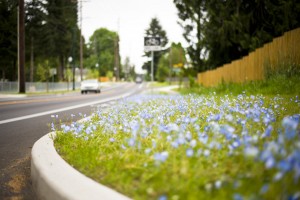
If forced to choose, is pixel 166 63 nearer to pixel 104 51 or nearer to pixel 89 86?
pixel 104 51

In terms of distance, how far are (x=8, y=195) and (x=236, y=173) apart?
227 cm

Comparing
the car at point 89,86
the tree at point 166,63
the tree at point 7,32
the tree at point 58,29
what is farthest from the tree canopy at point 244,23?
the tree at point 166,63

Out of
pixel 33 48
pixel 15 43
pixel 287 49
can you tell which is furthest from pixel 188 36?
pixel 33 48

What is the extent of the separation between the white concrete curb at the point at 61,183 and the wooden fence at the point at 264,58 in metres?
9.01

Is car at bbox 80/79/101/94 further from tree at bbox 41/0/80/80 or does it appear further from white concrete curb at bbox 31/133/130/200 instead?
white concrete curb at bbox 31/133/130/200

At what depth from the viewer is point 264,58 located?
37.5 ft

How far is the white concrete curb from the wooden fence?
9.01 meters

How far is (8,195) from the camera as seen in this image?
9.91 ft

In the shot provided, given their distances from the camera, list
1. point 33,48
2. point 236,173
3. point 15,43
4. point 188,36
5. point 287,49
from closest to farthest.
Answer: point 236,173 < point 287,49 < point 188,36 < point 15,43 < point 33,48

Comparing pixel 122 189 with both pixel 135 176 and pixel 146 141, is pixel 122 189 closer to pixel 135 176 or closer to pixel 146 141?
pixel 135 176

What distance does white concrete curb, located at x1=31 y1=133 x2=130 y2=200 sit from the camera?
6.67ft

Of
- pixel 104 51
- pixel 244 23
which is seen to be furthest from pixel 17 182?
pixel 104 51

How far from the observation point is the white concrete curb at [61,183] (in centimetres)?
203

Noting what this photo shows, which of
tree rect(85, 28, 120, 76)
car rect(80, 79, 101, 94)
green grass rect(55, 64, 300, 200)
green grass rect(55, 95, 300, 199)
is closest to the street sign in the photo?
green grass rect(55, 64, 300, 200)
